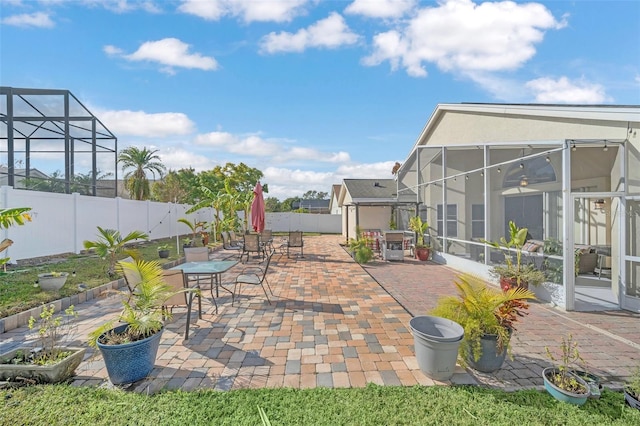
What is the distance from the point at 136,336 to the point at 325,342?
8.06ft

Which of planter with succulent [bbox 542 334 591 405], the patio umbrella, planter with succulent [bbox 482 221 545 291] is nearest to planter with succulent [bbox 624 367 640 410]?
planter with succulent [bbox 542 334 591 405]

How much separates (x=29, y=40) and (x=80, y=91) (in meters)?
5.06

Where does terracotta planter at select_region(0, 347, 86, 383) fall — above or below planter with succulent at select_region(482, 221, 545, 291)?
below

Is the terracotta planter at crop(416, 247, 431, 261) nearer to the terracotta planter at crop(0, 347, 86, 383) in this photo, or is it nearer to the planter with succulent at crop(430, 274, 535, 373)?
the planter with succulent at crop(430, 274, 535, 373)

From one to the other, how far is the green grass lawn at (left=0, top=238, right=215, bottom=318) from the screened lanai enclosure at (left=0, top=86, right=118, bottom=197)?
5.25 metres

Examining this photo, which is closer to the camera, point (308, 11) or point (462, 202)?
point (308, 11)

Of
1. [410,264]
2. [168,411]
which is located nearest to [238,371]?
[168,411]

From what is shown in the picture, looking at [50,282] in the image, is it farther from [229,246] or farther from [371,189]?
[371,189]

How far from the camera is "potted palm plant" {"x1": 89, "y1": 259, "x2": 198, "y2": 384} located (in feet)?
10.9

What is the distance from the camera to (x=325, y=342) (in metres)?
4.48

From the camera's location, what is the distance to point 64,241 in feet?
34.9

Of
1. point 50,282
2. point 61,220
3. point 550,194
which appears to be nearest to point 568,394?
point 550,194

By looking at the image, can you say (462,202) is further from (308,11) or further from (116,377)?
(116,377)

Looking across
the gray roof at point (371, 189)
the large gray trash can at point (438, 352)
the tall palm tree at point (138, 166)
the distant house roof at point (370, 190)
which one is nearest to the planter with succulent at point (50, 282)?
the large gray trash can at point (438, 352)
